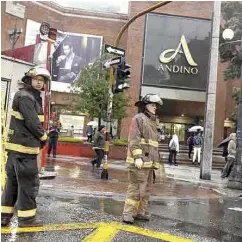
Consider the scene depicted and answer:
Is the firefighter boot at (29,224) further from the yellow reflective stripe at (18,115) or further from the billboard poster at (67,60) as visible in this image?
the billboard poster at (67,60)

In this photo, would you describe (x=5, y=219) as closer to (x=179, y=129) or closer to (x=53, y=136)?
(x=53, y=136)

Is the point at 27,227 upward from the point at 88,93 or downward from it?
downward

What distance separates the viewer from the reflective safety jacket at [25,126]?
495 centimetres

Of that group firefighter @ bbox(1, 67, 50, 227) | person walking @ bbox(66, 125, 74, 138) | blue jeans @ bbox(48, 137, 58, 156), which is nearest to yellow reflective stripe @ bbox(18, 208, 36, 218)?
firefighter @ bbox(1, 67, 50, 227)

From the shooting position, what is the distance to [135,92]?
31.7 meters

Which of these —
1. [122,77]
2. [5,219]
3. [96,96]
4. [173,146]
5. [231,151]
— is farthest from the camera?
[96,96]

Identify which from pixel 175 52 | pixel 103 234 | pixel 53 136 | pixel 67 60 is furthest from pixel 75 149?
pixel 103 234

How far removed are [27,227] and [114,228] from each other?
1.08 metres

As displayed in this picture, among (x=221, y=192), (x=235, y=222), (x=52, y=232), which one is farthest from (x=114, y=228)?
(x=221, y=192)

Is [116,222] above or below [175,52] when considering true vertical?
below

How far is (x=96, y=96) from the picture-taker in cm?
2295

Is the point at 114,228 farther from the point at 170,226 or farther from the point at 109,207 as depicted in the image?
the point at 109,207

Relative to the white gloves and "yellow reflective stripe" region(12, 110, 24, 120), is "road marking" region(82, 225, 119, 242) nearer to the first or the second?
the white gloves

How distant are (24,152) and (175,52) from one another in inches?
1111
